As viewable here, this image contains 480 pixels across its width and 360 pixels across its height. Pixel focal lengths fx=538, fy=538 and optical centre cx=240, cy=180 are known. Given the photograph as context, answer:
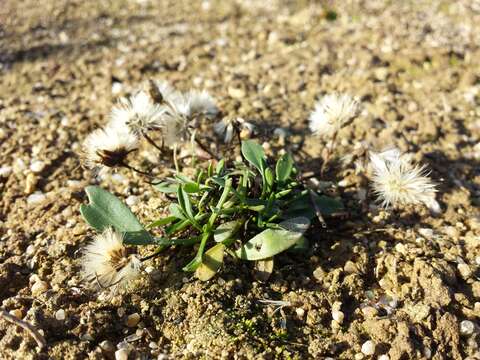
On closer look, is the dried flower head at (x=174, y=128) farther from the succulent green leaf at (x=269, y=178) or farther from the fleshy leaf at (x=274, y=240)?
the fleshy leaf at (x=274, y=240)

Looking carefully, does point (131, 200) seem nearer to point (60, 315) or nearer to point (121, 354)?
point (60, 315)

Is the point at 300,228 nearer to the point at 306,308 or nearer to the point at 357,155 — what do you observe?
Answer: the point at 306,308

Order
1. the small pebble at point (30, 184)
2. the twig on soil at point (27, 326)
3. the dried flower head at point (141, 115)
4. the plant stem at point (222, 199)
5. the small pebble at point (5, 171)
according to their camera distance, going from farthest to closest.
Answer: the small pebble at point (5, 171), the small pebble at point (30, 184), the dried flower head at point (141, 115), the plant stem at point (222, 199), the twig on soil at point (27, 326)

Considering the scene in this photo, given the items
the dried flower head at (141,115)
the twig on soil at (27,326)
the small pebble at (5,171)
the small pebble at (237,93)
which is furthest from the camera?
the small pebble at (237,93)

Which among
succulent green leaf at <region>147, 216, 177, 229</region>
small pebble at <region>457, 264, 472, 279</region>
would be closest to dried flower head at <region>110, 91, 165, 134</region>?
succulent green leaf at <region>147, 216, 177, 229</region>

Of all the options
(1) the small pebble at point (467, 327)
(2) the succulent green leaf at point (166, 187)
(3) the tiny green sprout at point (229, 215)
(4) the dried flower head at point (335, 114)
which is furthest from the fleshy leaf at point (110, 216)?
(1) the small pebble at point (467, 327)

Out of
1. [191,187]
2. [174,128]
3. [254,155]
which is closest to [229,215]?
[191,187]
